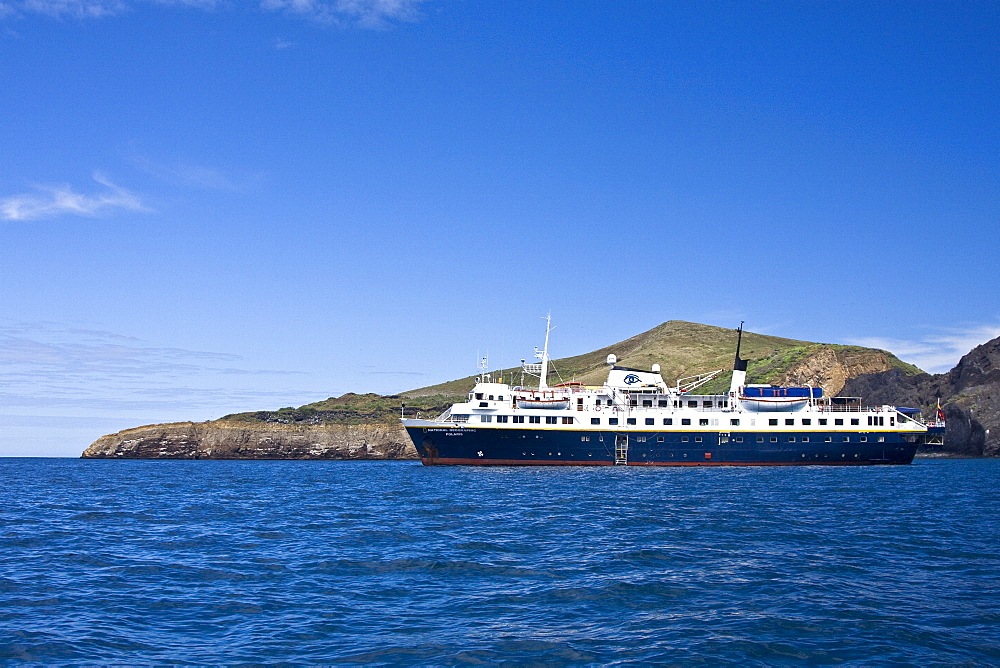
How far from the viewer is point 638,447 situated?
63.4 meters

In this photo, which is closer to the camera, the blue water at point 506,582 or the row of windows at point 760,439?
the blue water at point 506,582

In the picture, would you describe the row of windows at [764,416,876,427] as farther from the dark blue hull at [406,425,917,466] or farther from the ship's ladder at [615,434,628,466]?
the ship's ladder at [615,434,628,466]

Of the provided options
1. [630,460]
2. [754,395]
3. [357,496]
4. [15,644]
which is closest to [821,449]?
[754,395]

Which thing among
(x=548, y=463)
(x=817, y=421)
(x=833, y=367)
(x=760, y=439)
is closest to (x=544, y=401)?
(x=548, y=463)

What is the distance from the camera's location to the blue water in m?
12.0

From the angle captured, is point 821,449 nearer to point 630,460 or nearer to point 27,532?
point 630,460

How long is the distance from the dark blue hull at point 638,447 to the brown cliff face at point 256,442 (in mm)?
39859

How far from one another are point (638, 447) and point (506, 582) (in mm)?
48220

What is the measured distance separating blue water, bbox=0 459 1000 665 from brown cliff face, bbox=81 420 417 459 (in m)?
70.3

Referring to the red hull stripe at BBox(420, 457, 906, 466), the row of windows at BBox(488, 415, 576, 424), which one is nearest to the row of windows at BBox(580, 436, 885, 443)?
the red hull stripe at BBox(420, 457, 906, 466)

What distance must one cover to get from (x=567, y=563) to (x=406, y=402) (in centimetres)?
11767

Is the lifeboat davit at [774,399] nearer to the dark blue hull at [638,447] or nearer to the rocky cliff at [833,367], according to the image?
the dark blue hull at [638,447]

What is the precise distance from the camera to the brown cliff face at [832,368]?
364ft

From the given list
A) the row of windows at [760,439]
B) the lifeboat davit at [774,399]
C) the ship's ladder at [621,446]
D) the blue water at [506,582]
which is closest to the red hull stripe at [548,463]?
the ship's ladder at [621,446]
